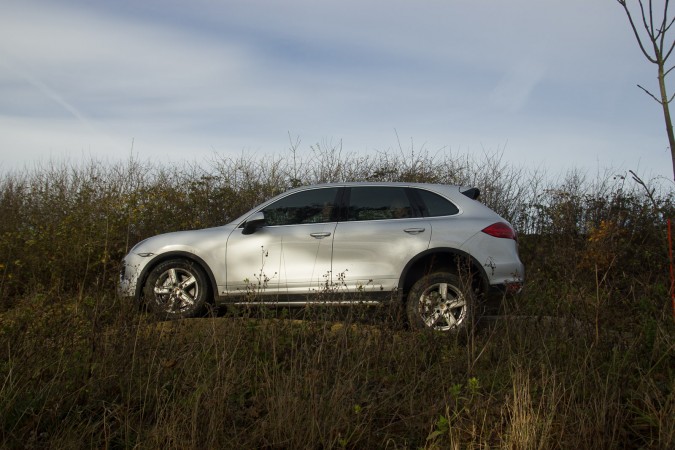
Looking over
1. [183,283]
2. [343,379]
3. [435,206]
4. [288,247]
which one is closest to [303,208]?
[288,247]

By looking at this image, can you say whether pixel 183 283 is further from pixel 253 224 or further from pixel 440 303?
pixel 440 303

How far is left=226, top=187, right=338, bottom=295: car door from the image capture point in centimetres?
760

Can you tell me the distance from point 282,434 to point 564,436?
1770 mm

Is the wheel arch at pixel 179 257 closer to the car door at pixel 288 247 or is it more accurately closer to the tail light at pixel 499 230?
the car door at pixel 288 247

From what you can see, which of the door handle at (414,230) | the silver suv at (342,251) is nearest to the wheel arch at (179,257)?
the silver suv at (342,251)

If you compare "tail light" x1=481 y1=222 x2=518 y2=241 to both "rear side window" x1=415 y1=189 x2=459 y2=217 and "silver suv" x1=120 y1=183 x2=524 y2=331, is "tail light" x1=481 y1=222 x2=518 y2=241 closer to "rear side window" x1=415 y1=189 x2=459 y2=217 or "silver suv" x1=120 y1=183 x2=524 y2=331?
"silver suv" x1=120 y1=183 x2=524 y2=331

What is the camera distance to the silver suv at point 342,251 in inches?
287

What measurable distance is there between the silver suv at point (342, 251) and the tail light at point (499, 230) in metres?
0.01

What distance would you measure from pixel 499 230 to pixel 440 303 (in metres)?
1.33

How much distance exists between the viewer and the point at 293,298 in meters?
7.57

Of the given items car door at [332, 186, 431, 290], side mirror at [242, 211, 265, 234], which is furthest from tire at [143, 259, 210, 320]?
car door at [332, 186, 431, 290]

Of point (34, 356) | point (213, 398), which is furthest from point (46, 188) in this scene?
point (213, 398)

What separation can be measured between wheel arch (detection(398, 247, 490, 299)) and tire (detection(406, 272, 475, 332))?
190 mm

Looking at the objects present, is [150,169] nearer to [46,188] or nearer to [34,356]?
[46,188]
